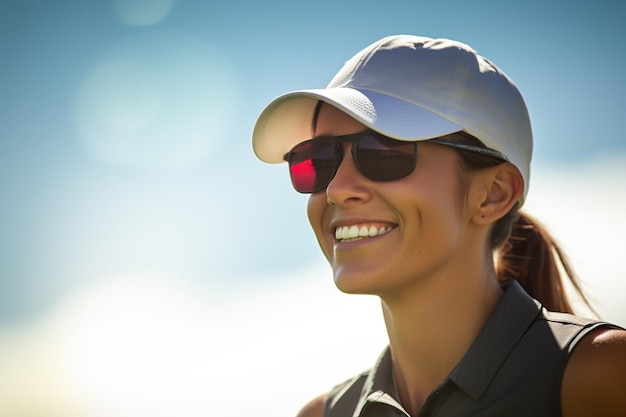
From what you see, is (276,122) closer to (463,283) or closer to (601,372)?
(463,283)

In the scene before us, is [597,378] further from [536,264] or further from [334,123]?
[334,123]

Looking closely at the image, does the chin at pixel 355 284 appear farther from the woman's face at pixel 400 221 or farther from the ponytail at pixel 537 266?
the ponytail at pixel 537 266

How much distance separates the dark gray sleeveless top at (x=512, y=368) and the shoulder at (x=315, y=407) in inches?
25.3

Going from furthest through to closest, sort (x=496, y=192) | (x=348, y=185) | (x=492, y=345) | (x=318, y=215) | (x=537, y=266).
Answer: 1. (x=537, y=266)
2. (x=318, y=215)
3. (x=496, y=192)
4. (x=348, y=185)
5. (x=492, y=345)

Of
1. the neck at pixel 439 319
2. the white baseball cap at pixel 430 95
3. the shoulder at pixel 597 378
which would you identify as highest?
the white baseball cap at pixel 430 95

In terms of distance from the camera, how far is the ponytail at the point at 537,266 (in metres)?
3.57

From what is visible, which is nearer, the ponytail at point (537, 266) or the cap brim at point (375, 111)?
the cap brim at point (375, 111)

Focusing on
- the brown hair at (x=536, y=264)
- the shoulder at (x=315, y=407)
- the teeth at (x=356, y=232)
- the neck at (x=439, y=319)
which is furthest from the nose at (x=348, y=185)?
the shoulder at (x=315, y=407)

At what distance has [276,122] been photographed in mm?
3359

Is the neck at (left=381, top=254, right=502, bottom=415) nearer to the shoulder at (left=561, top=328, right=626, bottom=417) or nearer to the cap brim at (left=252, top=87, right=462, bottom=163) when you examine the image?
the shoulder at (left=561, top=328, right=626, bottom=417)

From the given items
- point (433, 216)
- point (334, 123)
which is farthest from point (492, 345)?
point (334, 123)

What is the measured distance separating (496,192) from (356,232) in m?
0.74

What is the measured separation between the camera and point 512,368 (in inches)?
103

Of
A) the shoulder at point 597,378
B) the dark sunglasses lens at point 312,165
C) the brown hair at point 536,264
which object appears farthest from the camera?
the brown hair at point 536,264
